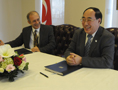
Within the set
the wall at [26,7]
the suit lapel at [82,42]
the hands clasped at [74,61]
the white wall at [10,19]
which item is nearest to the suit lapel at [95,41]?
the suit lapel at [82,42]

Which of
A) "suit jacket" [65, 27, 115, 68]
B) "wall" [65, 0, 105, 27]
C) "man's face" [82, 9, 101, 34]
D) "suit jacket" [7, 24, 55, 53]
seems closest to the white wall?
"wall" [65, 0, 105, 27]

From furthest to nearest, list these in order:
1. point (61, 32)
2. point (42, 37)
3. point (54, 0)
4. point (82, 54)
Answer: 1. point (54, 0)
2. point (61, 32)
3. point (42, 37)
4. point (82, 54)

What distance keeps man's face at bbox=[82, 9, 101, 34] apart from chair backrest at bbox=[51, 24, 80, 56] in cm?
98

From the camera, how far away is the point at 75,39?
6.53 ft

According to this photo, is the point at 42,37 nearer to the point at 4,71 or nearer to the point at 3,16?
the point at 4,71

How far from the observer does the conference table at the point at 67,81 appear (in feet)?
3.58

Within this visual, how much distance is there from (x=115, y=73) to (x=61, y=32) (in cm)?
172

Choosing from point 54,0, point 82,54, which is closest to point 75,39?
point 82,54

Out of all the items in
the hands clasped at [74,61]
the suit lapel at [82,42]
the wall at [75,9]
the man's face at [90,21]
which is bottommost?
the hands clasped at [74,61]

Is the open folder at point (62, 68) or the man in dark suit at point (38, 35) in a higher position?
the man in dark suit at point (38, 35)

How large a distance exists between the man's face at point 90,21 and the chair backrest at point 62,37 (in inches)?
38.4

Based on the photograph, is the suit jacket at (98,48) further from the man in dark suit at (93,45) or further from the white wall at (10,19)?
the white wall at (10,19)

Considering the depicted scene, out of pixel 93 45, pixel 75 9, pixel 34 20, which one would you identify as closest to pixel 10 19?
pixel 75 9

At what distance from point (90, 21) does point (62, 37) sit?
121 centimetres
